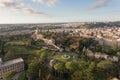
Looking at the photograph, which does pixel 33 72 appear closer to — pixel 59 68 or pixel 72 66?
pixel 59 68

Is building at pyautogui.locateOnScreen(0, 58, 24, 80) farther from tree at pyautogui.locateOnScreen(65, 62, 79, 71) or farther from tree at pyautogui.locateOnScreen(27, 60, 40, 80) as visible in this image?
tree at pyautogui.locateOnScreen(65, 62, 79, 71)

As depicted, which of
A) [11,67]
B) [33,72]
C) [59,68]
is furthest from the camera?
[11,67]

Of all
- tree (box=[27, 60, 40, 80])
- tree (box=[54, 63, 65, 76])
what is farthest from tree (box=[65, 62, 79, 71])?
tree (box=[27, 60, 40, 80])

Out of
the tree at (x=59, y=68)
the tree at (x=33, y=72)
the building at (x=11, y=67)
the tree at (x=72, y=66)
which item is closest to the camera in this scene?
the tree at (x=33, y=72)

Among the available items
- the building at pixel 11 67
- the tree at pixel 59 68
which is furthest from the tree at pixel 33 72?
the building at pixel 11 67

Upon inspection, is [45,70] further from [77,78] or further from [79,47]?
[79,47]

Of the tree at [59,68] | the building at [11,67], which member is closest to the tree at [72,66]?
the tree at [59,68]

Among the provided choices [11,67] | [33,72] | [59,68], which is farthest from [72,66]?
[11,67]

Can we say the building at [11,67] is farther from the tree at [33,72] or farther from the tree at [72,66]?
the tree at [72,66]

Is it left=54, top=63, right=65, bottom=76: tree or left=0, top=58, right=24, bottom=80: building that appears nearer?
left=54, top=63, right=65, bottom=76: tree

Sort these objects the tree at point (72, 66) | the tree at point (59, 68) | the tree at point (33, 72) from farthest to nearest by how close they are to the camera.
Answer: the tree at point (59, 68), the tree at point (72, 66), the tree at point (33, 72)

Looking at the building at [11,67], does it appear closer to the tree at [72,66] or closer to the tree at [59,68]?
the tree at [59,68]

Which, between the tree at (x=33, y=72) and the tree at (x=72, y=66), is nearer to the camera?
the tree at (x=33, y=72)
